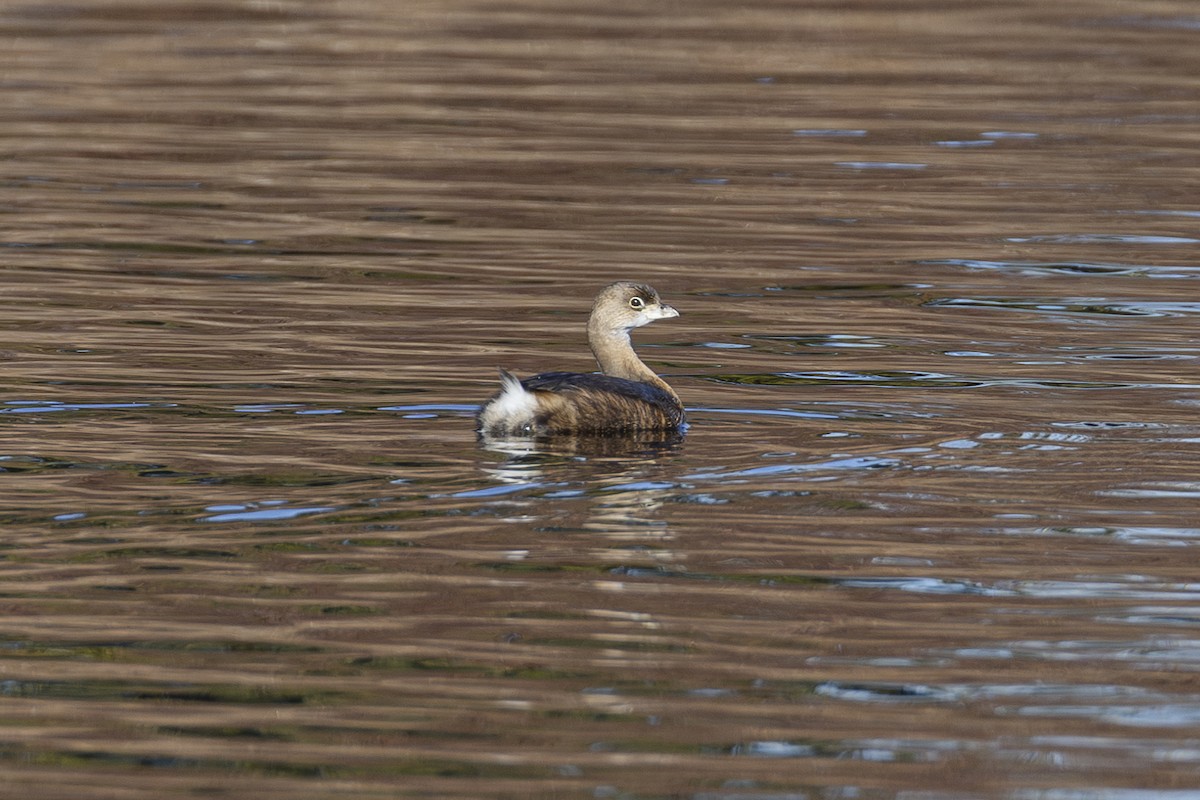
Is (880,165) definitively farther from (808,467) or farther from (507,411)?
(808,467)

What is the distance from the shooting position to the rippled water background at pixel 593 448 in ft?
18.9

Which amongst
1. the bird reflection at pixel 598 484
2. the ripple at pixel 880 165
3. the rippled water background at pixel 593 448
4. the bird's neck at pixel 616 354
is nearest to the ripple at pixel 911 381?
the rippled water background at pixel 593 448

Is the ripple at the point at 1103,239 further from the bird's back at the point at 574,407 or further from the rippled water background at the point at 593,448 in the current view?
the bird's back at the point at 574,407

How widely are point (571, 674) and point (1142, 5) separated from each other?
1820 cm

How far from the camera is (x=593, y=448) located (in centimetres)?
911

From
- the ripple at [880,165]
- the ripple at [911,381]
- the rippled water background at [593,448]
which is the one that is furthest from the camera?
the ripple at [880,165]

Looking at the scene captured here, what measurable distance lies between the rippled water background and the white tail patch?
0.13m

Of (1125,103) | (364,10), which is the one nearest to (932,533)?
(1125,103)

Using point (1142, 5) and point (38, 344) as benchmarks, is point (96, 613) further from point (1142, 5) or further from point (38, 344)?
point (1142, 5)

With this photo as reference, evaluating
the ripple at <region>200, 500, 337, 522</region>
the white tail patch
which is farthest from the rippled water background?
the white tail patch

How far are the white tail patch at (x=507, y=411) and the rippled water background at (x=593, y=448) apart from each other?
13 cm

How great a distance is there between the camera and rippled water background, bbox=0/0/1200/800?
576 centimetres

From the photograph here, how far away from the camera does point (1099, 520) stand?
25.5 feet

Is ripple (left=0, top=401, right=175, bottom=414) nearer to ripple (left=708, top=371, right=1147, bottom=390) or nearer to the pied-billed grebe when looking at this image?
the pied-billed grebe
